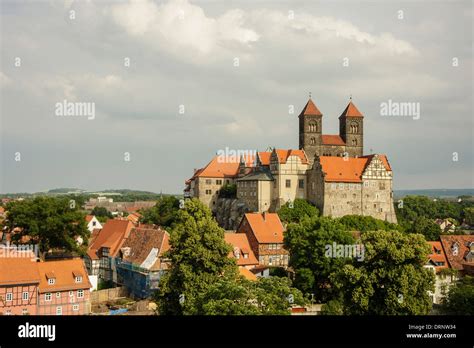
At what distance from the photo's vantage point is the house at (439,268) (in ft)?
116

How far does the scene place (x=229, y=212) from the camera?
211 ft

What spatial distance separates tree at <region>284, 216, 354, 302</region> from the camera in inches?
1315

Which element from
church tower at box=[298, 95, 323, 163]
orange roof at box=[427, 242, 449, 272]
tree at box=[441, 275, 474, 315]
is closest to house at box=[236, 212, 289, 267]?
orange roof at box=[427, 242, 449, 272]

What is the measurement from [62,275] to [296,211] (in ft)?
95.2

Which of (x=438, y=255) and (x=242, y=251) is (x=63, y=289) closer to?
(x=242, y=251)

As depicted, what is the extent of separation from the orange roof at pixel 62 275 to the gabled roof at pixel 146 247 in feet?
16.6

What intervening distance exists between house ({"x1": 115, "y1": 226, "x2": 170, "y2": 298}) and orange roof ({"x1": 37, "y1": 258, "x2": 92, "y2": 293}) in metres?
4.84

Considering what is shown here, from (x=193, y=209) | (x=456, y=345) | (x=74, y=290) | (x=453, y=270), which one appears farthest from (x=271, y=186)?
(x=456, y=345)

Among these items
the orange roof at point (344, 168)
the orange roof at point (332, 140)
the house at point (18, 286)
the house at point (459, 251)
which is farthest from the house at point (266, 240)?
the orange roof at point (332, 140)

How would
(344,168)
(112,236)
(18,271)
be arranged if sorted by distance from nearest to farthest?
(18,271) < (112,236) < (344,168)

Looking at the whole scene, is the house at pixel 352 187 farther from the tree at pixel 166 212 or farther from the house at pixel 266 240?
the tree at pixel 166 212

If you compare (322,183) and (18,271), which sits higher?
(322,183)

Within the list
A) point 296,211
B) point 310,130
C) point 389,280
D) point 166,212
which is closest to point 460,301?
point 389,280

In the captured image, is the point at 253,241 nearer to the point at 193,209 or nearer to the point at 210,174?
the point at 193,209
